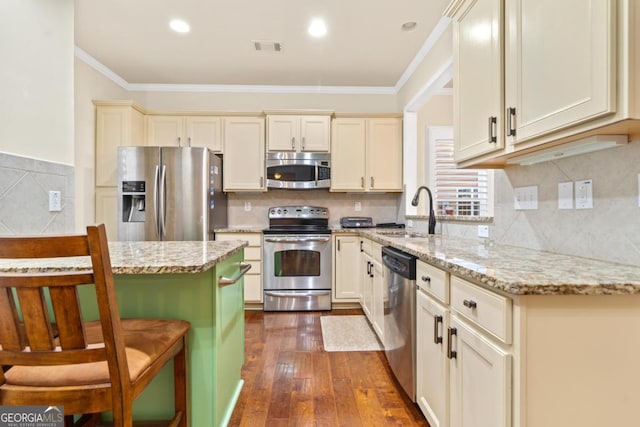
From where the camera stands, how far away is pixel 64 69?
6.61ft

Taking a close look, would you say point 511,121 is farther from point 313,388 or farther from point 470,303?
point 313,388

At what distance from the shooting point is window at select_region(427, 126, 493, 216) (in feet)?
12.6

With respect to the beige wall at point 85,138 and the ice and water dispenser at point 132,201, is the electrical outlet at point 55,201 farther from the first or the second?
the beige wall at point 85,138

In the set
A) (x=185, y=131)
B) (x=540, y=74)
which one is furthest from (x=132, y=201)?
(x=540, y=74)

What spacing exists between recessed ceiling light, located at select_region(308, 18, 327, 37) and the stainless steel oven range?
1.96 m

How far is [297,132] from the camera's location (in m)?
3.77

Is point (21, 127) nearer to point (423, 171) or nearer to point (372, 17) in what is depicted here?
point (372, 17)

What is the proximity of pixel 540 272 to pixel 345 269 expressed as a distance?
8.56 ft

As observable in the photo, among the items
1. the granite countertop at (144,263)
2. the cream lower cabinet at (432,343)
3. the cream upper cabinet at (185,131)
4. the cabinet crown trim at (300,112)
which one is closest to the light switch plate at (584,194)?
the cream lower cabinet at (432,343)

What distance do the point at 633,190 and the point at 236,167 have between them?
11.4ft

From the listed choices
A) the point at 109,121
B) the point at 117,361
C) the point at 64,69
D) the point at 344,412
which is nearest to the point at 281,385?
the point at 344,412

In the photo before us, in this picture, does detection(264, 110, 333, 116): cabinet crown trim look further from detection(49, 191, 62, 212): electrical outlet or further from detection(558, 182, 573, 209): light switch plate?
detection(558, 182, 573, 209): light switch plate

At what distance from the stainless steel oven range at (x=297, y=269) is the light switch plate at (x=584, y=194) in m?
2.40

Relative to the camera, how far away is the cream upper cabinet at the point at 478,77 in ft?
4.72
